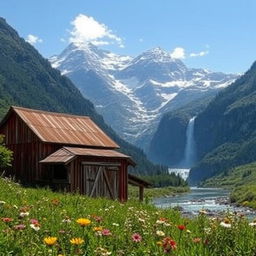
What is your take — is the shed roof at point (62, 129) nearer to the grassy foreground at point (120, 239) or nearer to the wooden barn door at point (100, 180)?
the wooden barn door at point (100, 180)

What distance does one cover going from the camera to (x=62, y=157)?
44.8 metres

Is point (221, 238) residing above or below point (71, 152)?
below

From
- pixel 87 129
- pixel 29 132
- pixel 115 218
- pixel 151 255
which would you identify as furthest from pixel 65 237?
pixel 87 129

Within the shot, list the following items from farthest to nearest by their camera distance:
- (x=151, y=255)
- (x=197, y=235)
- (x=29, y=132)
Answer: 1. (x=29, y=132)
2. (x=197, y=235)
3. (x=151, y=255)

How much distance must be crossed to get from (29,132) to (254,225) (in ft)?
137

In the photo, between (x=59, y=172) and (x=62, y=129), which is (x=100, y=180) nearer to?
(x=59, y=172)

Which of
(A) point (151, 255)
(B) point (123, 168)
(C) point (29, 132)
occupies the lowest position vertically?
(A) point (151, 255)

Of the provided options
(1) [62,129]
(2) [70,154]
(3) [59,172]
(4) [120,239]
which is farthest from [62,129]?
(4) [120,239]

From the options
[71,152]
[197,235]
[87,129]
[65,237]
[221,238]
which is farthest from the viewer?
[87,129]

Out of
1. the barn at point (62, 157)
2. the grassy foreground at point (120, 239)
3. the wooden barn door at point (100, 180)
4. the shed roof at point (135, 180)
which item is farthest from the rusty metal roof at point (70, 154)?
the grassy foreground at point (120, 239)

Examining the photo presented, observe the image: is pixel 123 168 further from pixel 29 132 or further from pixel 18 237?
pixel 18 237

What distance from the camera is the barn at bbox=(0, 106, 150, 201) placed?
4553 centimetres

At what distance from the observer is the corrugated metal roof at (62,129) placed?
4900cm

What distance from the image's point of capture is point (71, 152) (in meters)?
45.2
